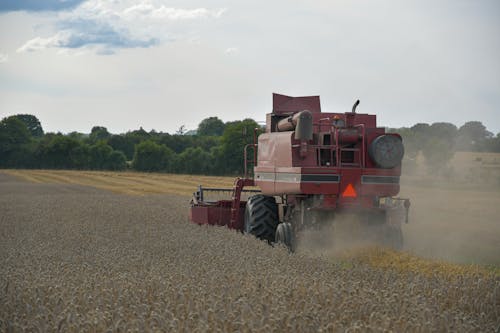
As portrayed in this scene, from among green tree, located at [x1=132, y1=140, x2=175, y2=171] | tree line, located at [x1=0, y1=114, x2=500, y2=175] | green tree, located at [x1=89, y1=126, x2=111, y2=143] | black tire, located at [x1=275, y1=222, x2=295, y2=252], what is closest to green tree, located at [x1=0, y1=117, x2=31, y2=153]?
tree line, located at [x1=0, y1=114, x2=500, y2=175]

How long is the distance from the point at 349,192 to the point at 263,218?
205 cm

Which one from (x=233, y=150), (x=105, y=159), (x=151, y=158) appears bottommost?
(x=105, y=159)

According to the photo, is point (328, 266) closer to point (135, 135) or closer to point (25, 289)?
point (25, 289)

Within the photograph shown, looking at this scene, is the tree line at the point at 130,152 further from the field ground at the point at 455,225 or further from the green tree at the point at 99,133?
the green tree at the point at 99,133

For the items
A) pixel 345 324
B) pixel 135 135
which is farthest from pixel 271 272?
pixel 135 135

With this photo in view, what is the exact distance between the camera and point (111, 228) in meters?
14.6

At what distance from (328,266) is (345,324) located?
327cm

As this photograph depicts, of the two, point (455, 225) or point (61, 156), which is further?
point (61, 156)

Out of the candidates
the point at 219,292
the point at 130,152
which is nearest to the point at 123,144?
the point at 130,152

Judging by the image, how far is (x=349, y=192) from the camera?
36.8 feet

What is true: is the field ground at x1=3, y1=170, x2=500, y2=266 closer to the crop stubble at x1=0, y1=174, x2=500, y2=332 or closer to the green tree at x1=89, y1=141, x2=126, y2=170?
the crop stubble at x1=0, y1=174, x2=500, y2=332

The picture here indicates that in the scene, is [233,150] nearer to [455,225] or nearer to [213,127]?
[455,225]

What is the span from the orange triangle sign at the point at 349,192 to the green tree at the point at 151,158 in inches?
2318

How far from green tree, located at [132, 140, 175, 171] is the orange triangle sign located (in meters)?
58.9
